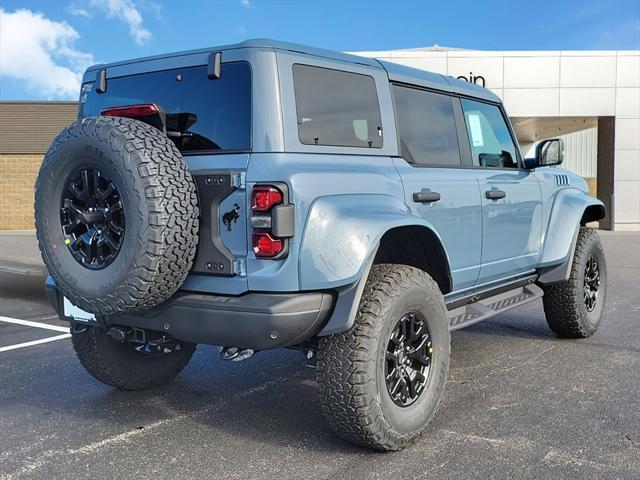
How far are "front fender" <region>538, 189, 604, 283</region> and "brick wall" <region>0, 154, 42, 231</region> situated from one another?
1944 centimetres

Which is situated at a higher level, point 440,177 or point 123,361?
point 440,177

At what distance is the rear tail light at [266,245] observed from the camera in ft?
9.56

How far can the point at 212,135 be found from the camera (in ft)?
10.8

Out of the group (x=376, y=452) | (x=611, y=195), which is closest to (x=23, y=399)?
(x=376, y=452)

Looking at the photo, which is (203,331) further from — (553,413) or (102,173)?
(553,413)

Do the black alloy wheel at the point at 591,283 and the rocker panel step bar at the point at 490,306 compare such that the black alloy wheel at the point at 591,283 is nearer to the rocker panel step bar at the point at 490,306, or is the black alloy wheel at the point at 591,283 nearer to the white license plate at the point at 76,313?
the rocker panel step bar at the point at 490,306

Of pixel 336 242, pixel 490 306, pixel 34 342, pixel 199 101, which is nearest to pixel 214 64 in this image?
pixel 199 101

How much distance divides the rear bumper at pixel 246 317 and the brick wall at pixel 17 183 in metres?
20.1

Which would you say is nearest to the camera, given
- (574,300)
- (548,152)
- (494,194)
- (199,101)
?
(199,101)

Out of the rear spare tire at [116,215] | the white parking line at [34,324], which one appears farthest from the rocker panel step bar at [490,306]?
the white parking line at [34,324]

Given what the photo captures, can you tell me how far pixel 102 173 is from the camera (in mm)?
3025

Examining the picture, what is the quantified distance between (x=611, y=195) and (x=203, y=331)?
62.7 feet

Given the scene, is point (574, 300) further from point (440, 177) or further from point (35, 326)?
point (35, 326)

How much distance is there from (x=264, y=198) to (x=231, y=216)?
0.20 meters
